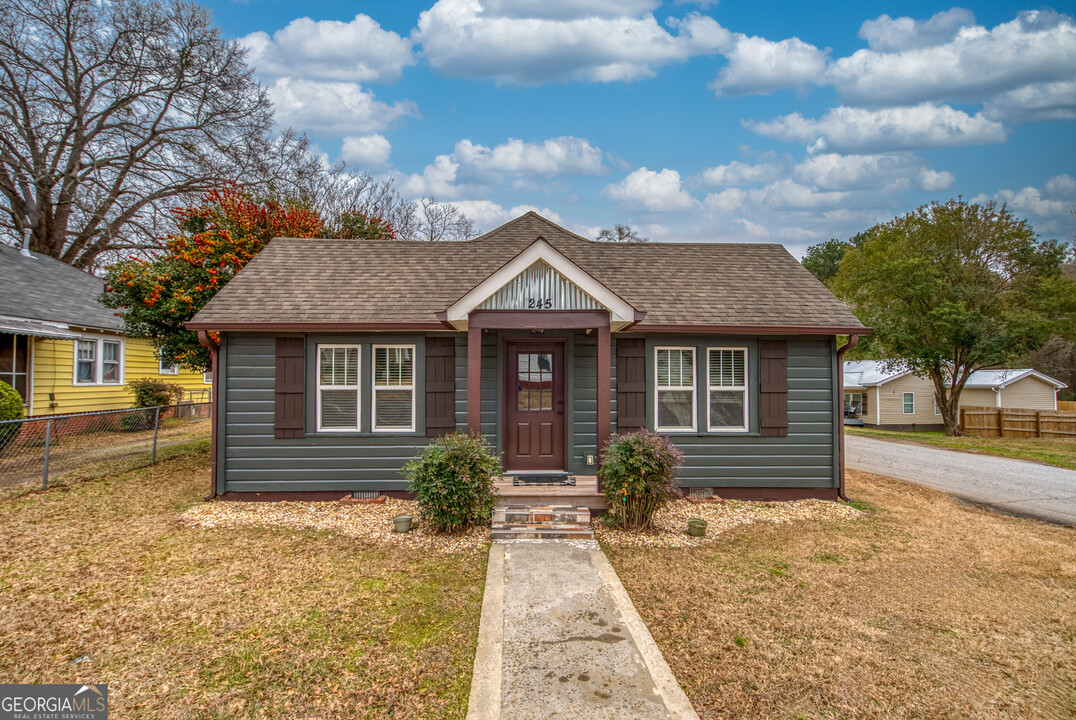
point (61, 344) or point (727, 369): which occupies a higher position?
point (61, 344)

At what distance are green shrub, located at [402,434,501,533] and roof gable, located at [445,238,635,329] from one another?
1.76 m

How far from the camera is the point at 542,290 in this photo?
6.48 metres

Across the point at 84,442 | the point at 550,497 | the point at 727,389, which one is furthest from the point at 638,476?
the point at 84,442

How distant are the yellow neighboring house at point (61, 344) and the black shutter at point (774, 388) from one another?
12235 millimetres

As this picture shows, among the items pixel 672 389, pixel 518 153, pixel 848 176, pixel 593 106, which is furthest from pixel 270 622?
pixel 848 176

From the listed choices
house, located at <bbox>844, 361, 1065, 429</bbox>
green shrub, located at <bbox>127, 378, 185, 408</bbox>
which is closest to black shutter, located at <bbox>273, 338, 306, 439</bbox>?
green shrub, located at <bbox>127, 378, 185, 408</bbox>

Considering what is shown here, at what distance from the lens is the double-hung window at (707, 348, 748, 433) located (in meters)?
7.75

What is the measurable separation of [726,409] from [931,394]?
927 inches

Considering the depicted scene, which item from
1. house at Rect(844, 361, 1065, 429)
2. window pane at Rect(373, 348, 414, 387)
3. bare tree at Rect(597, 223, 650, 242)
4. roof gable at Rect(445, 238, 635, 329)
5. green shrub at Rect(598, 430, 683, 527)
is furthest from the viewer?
bare tree at Rect(597, 223, 650, 242)

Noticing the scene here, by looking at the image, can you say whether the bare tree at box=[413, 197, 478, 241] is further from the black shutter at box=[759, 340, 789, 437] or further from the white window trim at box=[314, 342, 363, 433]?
the black shutter at box=[759, 340, 789, 437]

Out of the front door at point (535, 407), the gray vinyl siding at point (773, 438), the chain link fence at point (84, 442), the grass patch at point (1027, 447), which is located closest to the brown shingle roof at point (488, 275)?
the gray vinyl siding at point (773, 438)

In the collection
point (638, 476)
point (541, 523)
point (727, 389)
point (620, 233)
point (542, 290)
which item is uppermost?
point (620, 233)

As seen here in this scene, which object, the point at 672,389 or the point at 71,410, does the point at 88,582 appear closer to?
the point at 672,389

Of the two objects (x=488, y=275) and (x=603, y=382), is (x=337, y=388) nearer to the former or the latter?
(x=488, y=275)
